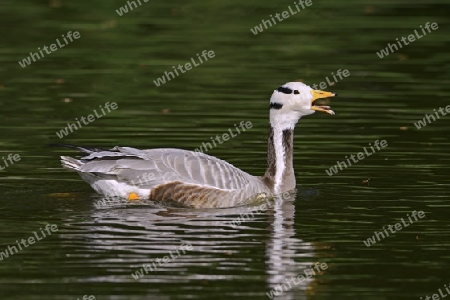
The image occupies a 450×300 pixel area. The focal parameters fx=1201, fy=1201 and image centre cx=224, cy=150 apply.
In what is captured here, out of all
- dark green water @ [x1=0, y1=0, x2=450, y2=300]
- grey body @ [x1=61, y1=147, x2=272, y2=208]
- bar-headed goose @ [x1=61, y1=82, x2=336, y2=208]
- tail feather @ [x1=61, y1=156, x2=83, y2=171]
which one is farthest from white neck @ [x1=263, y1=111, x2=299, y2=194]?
tail feather @ [x1=61, y1=156, x2=83, y2=171]

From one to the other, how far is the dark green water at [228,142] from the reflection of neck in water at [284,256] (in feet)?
0.11

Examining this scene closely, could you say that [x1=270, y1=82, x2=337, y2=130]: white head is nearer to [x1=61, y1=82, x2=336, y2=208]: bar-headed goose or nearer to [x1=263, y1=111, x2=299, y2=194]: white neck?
[x1=263, y1=111, x2=299, y2=194]: white neck

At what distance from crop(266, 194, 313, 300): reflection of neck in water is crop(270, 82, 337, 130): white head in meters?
1.51

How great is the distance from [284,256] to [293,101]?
3.67 meters

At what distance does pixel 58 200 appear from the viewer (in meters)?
15.4

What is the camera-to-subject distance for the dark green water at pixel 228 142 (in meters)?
12.2

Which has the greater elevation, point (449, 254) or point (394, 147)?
point (394, 147)

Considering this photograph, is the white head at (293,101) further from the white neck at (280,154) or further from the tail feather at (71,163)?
the tail feather at (71,163)

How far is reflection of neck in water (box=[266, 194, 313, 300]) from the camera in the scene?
11.8 m

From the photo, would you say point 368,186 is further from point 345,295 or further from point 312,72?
point 312,72

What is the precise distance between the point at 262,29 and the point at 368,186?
45.9 feet

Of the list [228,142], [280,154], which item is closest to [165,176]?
[280,154]

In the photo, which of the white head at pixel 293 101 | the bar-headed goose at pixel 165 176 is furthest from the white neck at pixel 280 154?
the bar-headed goose at pixel 165 176

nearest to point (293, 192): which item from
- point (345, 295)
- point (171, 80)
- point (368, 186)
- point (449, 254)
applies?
point (368, 186)
